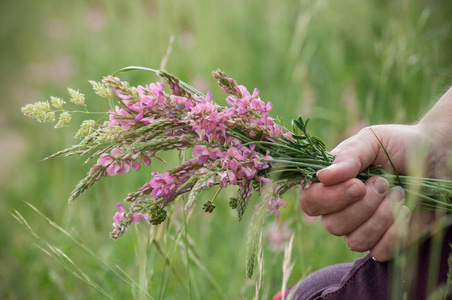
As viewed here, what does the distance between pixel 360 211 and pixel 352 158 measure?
4.8 inches

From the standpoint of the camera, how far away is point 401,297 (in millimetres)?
967

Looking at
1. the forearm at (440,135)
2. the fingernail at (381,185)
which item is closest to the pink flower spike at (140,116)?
the fingernail at (381,185)

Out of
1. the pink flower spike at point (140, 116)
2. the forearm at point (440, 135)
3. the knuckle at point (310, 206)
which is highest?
the forearm at point (440, 135)

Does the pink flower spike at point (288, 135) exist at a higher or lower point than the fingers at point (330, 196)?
higher

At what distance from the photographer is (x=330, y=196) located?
1.00 meters

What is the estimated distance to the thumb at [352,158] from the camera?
97cm

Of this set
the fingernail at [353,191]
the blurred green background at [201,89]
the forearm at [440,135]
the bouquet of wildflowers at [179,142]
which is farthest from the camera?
the blurred green background at [201,89]

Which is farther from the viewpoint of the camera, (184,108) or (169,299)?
(169,299)

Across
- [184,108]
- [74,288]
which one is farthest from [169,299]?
[184,108]

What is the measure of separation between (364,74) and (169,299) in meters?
2.08

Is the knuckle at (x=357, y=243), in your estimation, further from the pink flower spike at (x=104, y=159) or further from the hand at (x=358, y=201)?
the pink flower spike at (x=104, y=159)

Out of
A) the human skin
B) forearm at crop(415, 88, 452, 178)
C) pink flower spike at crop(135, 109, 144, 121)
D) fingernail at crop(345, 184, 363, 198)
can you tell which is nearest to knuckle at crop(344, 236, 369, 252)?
the human skin

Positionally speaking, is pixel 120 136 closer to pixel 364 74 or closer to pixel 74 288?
pixel 74 288

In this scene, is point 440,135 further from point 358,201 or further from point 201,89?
point 201,89
